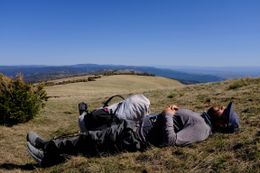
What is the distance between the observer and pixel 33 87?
41.9 feet

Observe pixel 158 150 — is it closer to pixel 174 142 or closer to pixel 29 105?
pixel 174 142

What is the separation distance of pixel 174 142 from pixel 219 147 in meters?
0.74

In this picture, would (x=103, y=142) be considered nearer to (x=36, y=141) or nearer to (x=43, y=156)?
(x=43, y=156)

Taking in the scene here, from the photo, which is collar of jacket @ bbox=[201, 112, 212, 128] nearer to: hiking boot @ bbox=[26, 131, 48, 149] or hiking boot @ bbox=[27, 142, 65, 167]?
hiking boot @ bbox=[27, 142, 65, 167]

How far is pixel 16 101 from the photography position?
11.9 m

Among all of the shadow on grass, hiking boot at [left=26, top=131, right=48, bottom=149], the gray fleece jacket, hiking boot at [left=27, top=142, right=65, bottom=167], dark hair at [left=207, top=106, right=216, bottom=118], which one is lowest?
the shadow on grass

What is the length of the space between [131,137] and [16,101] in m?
6.38

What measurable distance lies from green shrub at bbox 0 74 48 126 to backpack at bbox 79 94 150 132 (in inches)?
202

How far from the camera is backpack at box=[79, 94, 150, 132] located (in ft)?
22.8

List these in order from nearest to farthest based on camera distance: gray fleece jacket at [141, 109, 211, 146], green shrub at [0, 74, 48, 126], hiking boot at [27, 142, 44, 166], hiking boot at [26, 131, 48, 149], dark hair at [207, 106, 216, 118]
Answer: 1. gray fleece jacket at [141, 109, 211, 146]
2. hiking boot at [27, 142, 44, 166]
3. hiking boot at [26, 131, 48, 149]
4. dark hair at [207, 106, 216, 118]
5. green shrub at [0, 74, 48, 126]

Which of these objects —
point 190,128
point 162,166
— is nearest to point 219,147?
point 190,128

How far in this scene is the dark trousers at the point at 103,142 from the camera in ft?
21.5

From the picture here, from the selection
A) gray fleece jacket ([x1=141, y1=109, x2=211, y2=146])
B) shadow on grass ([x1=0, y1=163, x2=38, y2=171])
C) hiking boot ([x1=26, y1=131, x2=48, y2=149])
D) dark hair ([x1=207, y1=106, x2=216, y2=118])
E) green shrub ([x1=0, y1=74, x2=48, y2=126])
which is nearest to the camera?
gray fleece jacket ([x1=141, y1=109, x2=211, y2=146])

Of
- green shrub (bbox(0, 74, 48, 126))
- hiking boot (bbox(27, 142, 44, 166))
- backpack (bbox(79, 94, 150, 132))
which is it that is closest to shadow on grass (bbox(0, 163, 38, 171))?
hiking boot (bbox(27, 142, 44, 166))
